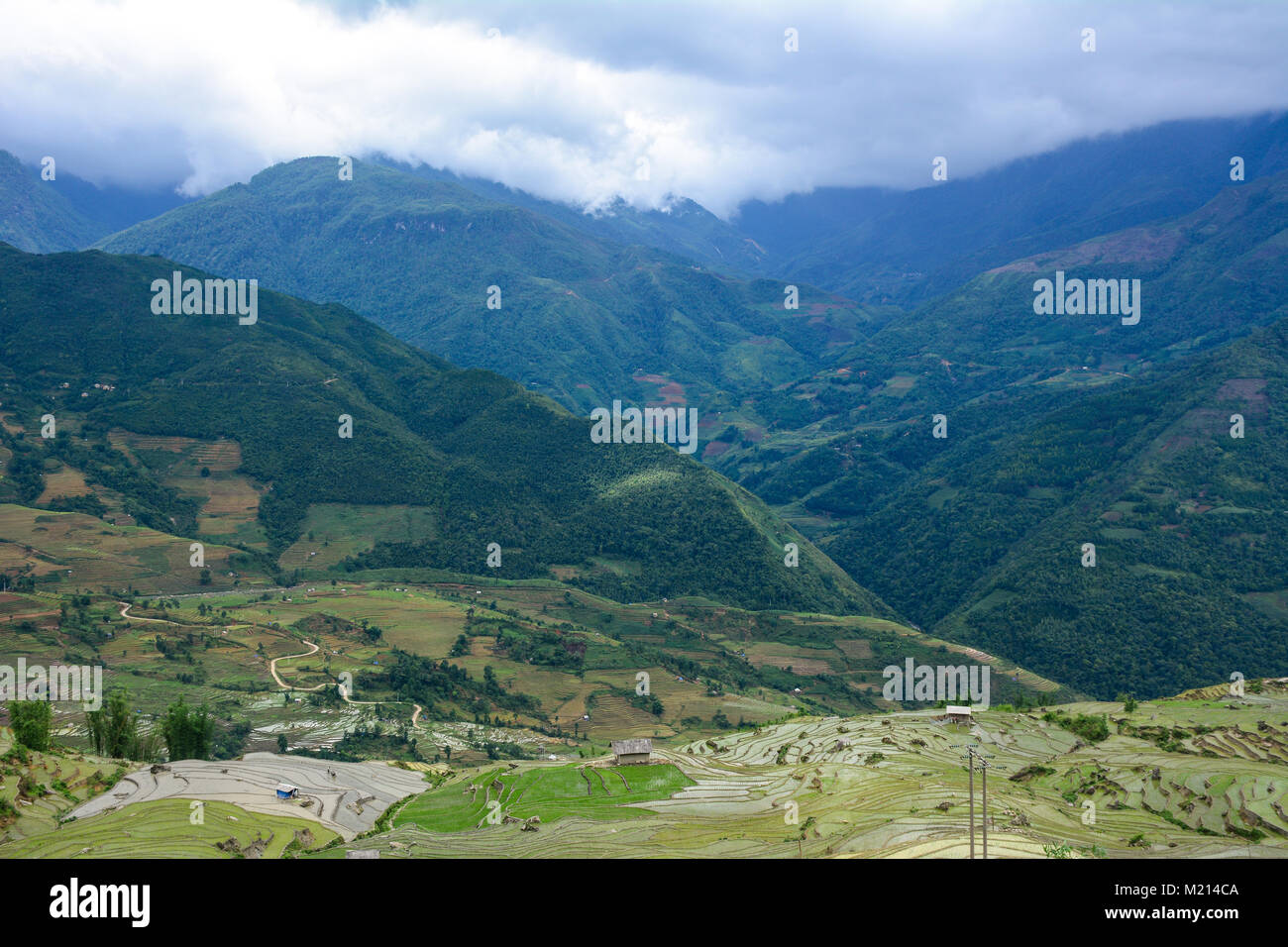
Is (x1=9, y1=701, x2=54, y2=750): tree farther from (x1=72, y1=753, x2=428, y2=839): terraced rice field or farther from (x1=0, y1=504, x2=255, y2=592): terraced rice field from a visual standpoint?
(x1=0, y1=504, x2=255, y2=592): terraced rice field

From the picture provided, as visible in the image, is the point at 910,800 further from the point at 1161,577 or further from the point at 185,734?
the point at 1161,577

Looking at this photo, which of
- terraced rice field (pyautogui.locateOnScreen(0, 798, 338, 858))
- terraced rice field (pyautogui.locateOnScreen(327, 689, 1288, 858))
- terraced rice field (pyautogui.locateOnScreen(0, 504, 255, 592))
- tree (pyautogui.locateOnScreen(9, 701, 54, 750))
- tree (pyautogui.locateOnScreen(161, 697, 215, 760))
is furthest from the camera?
terraced rice field (pyautogui.locateOnScreen(0, 504, 255, 592))

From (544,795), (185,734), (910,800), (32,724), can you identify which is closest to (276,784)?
(185,734)

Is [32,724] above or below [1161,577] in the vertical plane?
below

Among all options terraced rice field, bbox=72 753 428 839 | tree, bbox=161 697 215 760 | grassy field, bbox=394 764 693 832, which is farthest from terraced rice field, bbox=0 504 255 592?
grassy field, bbox=394 764 693 832

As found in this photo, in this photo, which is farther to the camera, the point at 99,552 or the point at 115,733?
the point at 99,552

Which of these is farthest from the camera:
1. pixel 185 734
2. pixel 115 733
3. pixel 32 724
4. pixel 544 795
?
pixel 115 733

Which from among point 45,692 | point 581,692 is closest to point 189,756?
point 45,692
